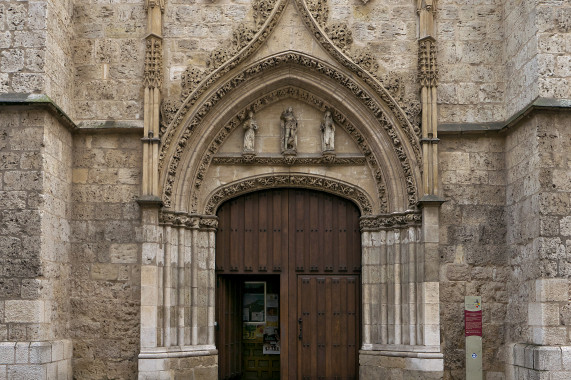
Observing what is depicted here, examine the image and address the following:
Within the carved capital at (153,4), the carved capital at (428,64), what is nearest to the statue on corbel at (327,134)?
the carved capital at (428,64)

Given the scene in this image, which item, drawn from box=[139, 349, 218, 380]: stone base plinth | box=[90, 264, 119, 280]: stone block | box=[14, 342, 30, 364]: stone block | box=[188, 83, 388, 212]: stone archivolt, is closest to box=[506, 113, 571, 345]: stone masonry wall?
box=[188, 83, 388, 212]: stone archivolt

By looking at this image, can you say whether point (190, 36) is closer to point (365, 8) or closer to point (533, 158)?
point (365, 8)

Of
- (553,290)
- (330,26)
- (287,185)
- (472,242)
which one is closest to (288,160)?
(287,185)

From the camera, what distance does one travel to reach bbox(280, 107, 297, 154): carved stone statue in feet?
33.8

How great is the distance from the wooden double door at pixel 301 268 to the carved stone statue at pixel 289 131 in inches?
26.7

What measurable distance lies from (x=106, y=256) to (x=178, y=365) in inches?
68.0

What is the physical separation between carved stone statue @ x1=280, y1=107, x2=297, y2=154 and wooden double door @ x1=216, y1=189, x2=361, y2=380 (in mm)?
677

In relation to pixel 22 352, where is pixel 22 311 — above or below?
above

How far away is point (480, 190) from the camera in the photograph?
9797 mm

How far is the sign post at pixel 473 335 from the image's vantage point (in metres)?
9.42

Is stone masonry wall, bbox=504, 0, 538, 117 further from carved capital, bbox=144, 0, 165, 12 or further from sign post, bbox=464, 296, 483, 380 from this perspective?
carved capital, bbox=144, 0, 165, 12

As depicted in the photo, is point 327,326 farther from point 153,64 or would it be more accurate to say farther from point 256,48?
point 153,64

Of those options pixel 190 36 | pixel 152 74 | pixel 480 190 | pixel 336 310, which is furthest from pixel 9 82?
pixel 480 190

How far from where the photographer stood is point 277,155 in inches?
408
